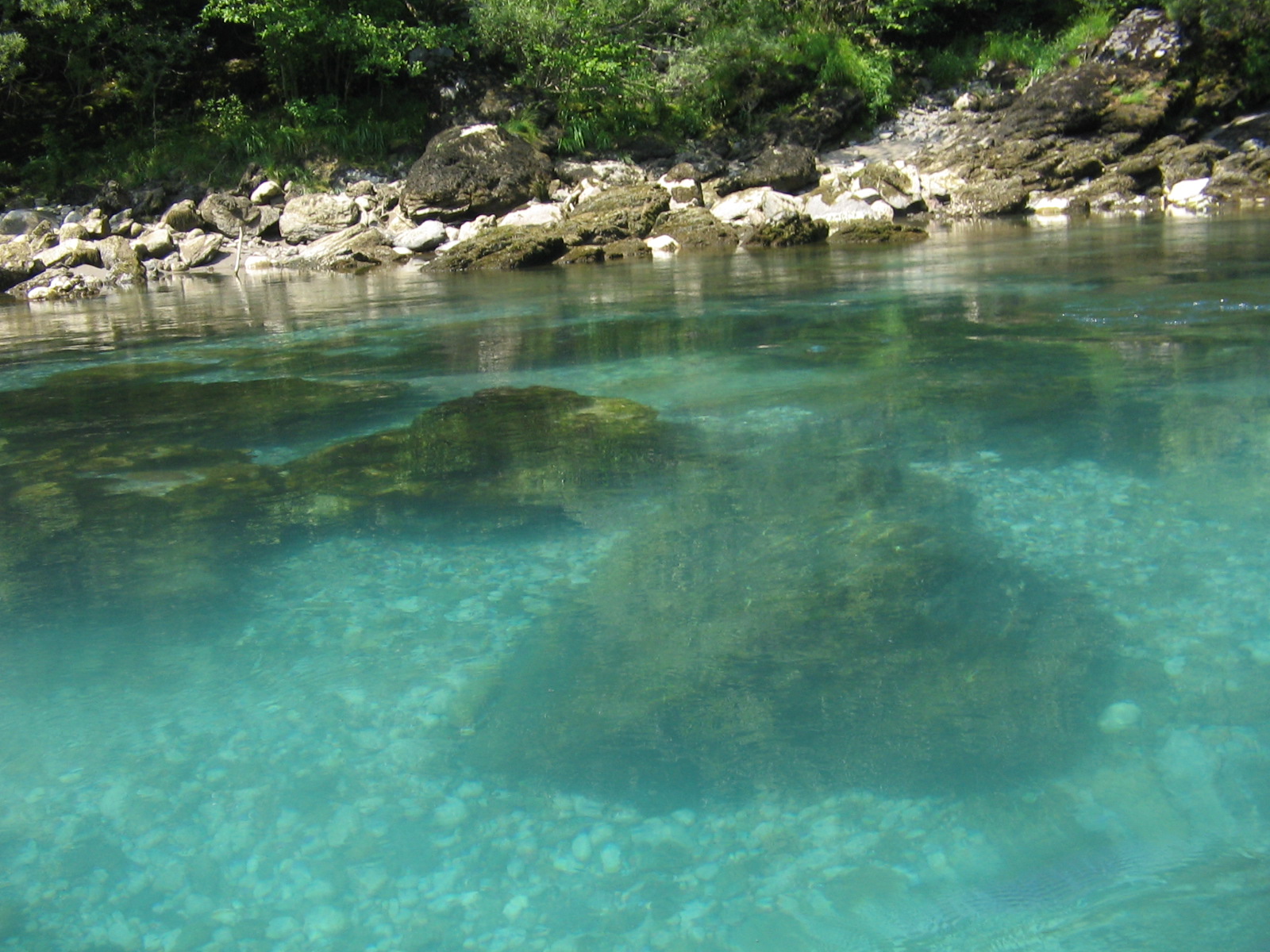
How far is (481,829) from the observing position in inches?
74.8

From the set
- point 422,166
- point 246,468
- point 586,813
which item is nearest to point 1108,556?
point 586,813

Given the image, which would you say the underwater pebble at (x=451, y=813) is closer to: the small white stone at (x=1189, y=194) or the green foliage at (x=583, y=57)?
the small white stone at (x=1189, y=194)

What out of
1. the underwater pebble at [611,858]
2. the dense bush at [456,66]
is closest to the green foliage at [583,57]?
the dense bush at [456,66]

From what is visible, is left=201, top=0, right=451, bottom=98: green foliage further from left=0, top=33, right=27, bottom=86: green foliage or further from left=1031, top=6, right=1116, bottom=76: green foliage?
left=1031, top=6, right=1116, bottom=76: green foliage

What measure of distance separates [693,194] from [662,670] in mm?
18011

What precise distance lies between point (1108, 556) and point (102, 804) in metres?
2.61

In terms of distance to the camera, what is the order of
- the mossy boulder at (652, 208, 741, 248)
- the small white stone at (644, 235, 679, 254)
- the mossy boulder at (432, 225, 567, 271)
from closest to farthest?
the mossy boulder at (432, 225, 567, 271) → the small white stone at (644, 235, 679, 254) → the mossy boulder at (652, 208, 741, 248)

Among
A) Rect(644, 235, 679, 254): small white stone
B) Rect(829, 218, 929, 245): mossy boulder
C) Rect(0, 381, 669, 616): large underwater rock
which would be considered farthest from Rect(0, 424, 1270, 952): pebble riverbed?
Rect(644, 235, 679, 254): small white stone

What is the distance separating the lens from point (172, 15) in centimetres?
2320

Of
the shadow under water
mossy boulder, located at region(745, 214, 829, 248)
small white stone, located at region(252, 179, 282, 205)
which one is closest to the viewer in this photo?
the shadow under water

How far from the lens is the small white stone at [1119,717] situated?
2096mm

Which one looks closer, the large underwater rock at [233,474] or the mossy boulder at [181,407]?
the large underwater rock at [233,474]

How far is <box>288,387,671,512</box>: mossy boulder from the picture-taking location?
3.82 metres

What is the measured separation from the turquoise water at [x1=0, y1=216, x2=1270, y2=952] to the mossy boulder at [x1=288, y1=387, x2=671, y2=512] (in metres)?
0.03
